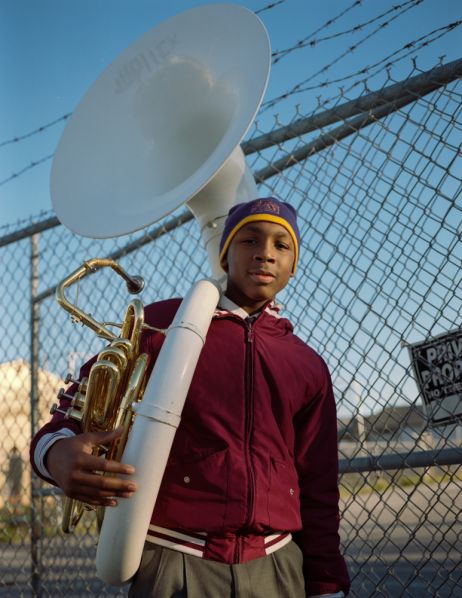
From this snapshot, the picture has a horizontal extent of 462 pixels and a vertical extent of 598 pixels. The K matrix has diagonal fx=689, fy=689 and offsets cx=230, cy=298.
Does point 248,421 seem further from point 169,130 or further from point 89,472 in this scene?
point 169,130

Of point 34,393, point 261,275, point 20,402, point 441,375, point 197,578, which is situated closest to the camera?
point 197,578

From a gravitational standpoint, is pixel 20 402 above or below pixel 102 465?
above

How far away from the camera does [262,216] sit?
1907 millimetres

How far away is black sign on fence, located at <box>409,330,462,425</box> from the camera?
2.32 m

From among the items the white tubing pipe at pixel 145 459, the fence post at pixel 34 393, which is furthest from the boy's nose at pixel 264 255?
the fence post at pixel 34 393

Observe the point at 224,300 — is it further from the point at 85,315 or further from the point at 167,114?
the point at 167,114

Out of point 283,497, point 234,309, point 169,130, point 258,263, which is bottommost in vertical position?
point 283,497

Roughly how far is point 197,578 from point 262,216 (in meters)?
0.94

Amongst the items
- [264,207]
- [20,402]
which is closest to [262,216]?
[264,207]

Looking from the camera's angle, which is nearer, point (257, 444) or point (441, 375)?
point (257, 444)

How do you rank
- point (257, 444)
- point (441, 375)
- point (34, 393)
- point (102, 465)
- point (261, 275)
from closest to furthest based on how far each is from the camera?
point (102, 465) → point (257, 444) → point (261, 275) → point (441, 375) → point (34, 393)

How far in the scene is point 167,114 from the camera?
2445 millimetres

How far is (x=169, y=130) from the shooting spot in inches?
96.6

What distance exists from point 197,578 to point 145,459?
35 cm
